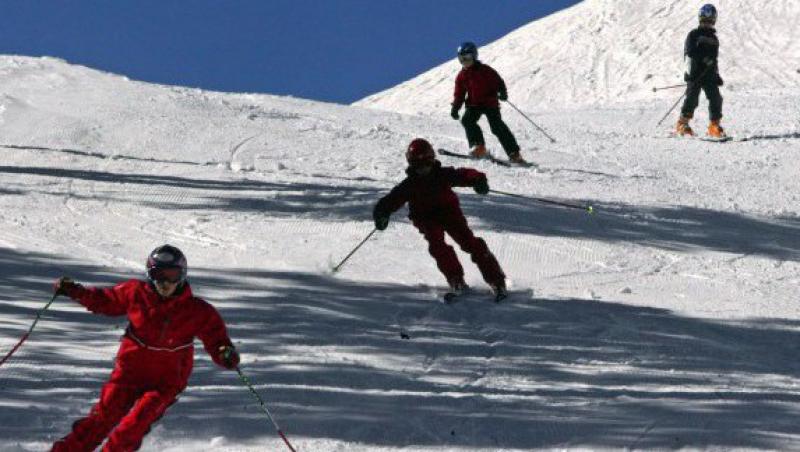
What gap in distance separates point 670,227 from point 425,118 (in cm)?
890

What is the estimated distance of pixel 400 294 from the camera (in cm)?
1062

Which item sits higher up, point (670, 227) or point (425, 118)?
point (425, 118)

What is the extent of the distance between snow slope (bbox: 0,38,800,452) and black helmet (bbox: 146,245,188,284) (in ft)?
2.93

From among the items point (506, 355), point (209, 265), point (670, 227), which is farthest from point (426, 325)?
point (670, 227)

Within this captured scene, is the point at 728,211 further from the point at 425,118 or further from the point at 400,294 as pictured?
the point at 425,118

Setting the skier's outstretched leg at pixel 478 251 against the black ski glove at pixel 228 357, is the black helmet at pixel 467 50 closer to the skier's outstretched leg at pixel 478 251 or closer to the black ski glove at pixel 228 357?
the skier's outstretched leg at pixel 478 251

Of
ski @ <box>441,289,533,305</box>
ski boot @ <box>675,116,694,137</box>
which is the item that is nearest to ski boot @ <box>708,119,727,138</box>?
ski boot @ <box>675,116,694,137</box>

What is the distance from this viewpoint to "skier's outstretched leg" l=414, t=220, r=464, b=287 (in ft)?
34.8

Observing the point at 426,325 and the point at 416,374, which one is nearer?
the point at 416,374

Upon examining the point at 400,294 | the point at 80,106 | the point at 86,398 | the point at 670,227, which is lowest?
the point at 86,398

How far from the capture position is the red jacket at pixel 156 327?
A: 671cm

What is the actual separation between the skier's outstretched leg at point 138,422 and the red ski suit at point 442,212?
4.23m

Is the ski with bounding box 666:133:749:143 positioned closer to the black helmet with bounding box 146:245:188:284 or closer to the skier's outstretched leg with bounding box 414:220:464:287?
the skier's outstretched leg with bounding box 414:220:464:287

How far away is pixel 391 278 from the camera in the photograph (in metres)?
11.2
